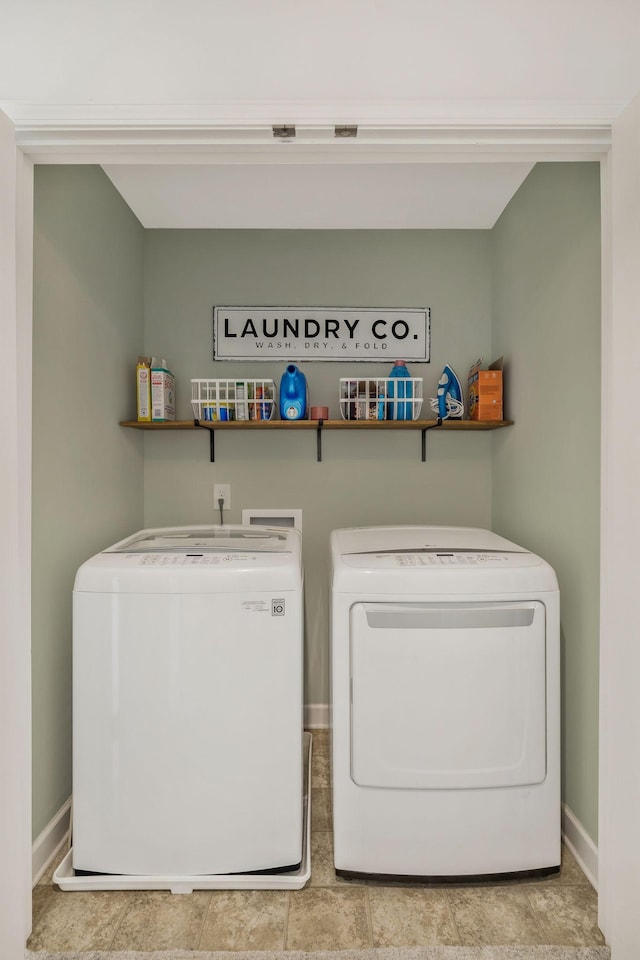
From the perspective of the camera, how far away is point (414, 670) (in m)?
1.53

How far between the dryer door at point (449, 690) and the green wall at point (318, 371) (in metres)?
1.04

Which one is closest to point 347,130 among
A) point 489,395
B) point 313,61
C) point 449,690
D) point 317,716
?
point 313,61

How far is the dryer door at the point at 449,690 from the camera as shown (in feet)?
5.00

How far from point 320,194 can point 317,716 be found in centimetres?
226

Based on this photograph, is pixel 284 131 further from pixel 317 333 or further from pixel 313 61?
pixel 317 333

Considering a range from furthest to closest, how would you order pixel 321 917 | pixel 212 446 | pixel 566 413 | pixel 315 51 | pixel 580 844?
pixel 212 446 → pixel 566 413 → pixel 580 844 → pixel 321 917 → pixel 315 51

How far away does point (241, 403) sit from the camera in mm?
2334

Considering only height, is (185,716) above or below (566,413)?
below

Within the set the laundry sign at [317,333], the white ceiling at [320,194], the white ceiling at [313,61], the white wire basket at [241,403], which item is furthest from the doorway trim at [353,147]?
the laundry sign at [317,333]

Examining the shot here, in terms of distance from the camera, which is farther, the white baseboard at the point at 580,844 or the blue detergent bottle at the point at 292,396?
the blue detergent bottle at the point at 292,396

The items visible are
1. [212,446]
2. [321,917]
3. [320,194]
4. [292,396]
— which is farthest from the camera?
[212,446]

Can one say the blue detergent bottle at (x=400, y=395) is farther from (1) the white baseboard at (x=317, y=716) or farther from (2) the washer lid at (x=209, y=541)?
(1) the white baseboard at (x=317, y=716)

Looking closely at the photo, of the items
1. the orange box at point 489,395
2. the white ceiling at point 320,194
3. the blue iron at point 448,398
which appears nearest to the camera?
the white ceiling at point 320,194

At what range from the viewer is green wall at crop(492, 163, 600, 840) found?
5.28ft
